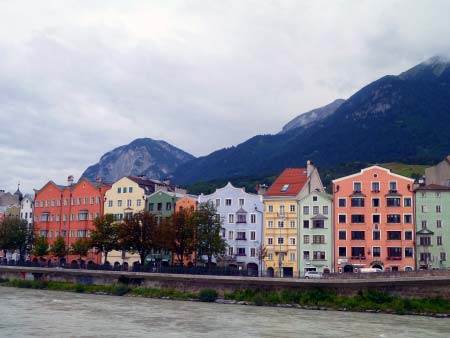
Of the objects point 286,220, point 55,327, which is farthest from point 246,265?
point 55,327

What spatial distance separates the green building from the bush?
25244mm

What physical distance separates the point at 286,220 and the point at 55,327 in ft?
155

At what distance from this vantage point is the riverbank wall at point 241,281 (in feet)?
197

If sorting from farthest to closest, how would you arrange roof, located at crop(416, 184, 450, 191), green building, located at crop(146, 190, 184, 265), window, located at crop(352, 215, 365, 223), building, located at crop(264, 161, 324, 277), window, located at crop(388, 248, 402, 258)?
green building, located at crop(146, 190, 184, 265) < building, located at crop(264, 161, 324, 277) < window, located at crop(352, 215, 365, 223) < window, located at crop(388, 248, 402, 258) < roof, located at crop(416, 184, 450, 191)

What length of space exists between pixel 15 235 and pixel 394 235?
211 ft

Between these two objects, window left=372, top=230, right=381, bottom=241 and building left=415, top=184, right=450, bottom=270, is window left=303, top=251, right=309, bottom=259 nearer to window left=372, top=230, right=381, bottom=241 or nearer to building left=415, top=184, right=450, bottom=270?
window left=372, top=230, right=381, bottom=241

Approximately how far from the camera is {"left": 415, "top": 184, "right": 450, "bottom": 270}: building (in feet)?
265

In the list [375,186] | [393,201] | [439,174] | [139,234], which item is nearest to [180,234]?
[139,234]

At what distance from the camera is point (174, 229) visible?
8588 centimetres

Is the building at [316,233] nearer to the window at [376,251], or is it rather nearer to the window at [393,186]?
the window at [376,251]

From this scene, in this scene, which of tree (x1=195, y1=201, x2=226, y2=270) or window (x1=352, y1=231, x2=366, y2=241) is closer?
tree (x1=195, y1=201, x2=226, y2=270)

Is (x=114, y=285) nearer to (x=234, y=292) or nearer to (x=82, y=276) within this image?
(x=82, y=276)

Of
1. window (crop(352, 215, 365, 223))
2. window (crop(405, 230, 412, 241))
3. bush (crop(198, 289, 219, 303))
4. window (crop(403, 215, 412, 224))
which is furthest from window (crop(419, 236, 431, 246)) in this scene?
bush (crop(198, 289, 219, 303))

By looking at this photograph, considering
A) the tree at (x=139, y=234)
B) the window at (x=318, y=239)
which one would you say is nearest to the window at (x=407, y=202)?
the window at (x=318, y=239)
